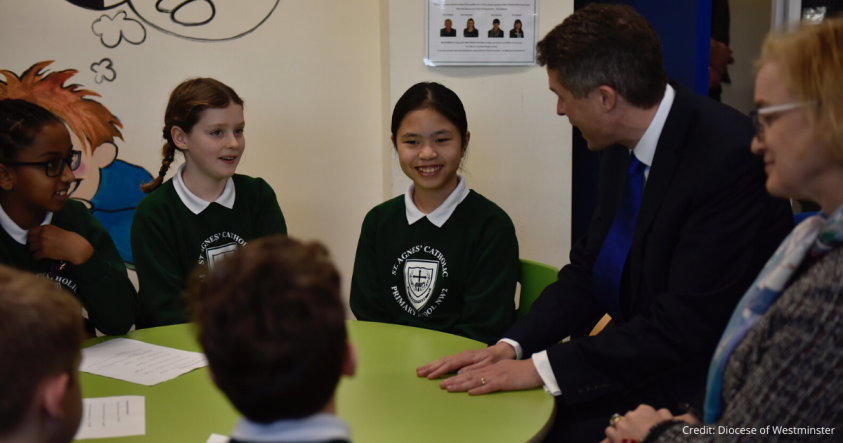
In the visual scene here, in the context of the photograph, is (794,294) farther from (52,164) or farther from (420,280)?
(52,164)

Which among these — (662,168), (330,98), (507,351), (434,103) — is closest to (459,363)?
(507,351)

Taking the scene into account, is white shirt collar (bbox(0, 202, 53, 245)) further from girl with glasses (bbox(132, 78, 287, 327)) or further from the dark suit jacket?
the dark suit jacket

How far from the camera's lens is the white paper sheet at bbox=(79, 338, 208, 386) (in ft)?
5.18

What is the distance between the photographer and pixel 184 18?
2.93 meters

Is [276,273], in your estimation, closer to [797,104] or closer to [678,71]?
[797,104]

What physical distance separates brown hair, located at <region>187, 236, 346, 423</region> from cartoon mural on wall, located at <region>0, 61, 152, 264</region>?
2323mm

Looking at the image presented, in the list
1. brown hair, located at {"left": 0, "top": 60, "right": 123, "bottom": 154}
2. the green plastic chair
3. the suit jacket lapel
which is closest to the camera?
the suit jacket lapel

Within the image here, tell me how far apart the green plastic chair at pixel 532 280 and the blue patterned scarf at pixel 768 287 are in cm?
94

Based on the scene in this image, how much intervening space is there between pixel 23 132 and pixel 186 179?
63cm

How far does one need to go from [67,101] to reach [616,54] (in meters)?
2.25

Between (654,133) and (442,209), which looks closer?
(654,133)

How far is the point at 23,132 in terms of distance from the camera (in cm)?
193

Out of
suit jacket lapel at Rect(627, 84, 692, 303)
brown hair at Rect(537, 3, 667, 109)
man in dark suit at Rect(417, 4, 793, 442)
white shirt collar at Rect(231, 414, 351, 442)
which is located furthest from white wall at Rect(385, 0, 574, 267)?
white shirt collar at Rect(231, 414, 351, 442)

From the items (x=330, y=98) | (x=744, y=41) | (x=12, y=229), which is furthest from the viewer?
(x=330, y=98)
